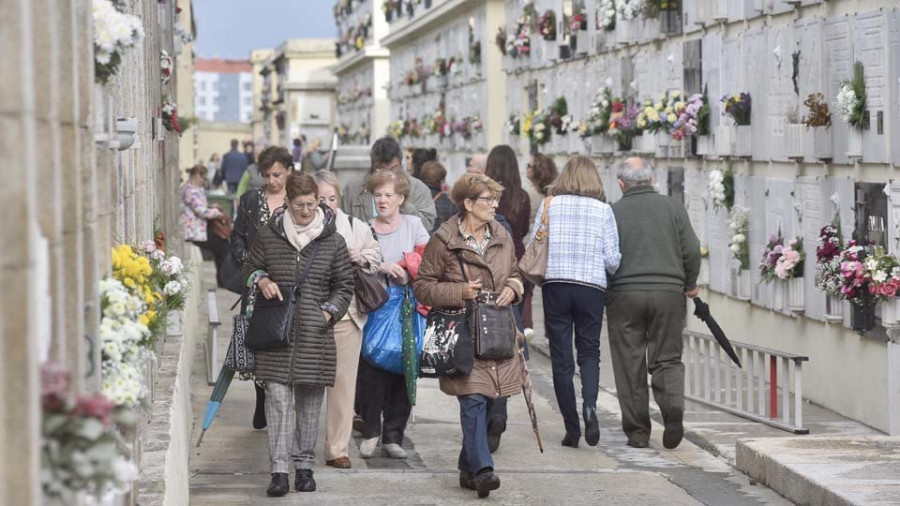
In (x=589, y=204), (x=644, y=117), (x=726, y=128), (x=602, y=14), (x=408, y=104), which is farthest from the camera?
(x=408, y=104)

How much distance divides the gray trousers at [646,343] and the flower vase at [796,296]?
375cm

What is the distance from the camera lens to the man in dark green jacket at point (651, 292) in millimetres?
10680

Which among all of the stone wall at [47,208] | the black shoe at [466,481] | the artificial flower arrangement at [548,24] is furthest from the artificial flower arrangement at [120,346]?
the artificial flower arrangement at [548,24]

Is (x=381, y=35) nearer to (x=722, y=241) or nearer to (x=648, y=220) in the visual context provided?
(x=722, y=241)

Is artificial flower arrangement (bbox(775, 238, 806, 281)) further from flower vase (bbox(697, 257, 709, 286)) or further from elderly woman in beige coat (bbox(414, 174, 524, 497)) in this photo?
elderly woman in beige coat (bbox(414, 174, 524, 497))

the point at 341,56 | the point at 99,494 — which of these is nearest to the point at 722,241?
the point at 99,494

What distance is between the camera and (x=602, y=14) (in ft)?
72.6

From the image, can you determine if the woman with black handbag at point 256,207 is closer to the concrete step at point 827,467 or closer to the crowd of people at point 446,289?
the crowd of people at point 446,289

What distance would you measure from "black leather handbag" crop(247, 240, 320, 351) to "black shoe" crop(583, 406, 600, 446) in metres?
2.55

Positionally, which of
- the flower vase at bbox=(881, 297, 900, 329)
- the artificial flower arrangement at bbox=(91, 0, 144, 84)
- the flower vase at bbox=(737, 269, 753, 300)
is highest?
the artificial flower arrangement at bbox=(91, 0, 144, 84)

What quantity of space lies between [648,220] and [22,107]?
23.8 feet

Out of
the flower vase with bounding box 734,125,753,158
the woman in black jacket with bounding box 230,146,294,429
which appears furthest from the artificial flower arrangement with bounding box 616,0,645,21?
the woman in black jacket with bounding box 230,146,294,429

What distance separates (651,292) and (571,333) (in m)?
0.54

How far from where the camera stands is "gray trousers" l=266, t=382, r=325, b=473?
9.01 metres
